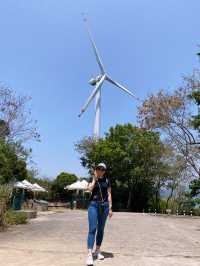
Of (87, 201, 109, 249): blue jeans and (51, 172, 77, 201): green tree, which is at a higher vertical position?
(51, 172, 77, 201): green tree

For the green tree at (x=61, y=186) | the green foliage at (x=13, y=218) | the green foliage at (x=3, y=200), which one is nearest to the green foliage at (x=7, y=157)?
the green foliage at (x=13, y=218)

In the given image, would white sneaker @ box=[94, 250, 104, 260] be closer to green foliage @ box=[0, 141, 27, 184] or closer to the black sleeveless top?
the black sleeveless top

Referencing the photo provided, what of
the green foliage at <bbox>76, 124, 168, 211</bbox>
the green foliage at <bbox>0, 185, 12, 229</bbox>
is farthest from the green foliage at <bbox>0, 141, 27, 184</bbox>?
the green foliage at <bbox>76, 124, 168, 211</bbox>

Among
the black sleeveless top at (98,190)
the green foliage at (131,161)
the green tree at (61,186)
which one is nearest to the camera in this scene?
the black sleeveless top at (98,190)

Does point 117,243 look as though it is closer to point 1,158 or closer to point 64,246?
point 64,246

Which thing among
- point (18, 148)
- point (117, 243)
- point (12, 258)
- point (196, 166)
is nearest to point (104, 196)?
point (12, 258)

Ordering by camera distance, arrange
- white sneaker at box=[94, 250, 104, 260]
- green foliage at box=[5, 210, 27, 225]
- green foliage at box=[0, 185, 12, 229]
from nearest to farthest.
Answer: white sneaker at box=[94, 250, 104, 260]
green foliage at box=[0, 185, 12, 229]
green foliage at box=[5, 210, 27, 225]

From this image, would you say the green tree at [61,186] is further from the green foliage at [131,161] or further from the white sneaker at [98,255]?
the white sneaker at [98,255]

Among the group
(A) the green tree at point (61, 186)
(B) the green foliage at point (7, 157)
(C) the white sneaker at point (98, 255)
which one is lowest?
(C) the white sneaker at point (98, 255)

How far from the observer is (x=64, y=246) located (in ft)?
26.2

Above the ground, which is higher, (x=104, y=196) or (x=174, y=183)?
(x=174, y=183)

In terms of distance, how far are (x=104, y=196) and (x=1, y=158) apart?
15.1m

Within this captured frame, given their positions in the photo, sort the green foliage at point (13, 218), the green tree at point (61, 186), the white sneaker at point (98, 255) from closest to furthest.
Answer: the white sneaker at point (98, 255) < the green foliage at point (13, 218) < the green tree at point (61, 186)

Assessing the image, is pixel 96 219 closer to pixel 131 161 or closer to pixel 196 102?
pixel 196 102
